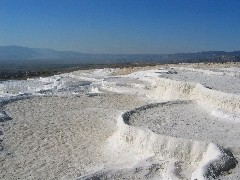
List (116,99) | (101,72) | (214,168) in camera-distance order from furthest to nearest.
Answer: (101,72)
(116,99)
(214,168)

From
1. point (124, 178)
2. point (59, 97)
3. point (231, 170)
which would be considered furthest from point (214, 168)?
point (59, 97)

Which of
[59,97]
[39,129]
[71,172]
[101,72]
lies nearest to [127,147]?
[71,172]

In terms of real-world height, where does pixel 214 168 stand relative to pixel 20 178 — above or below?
above

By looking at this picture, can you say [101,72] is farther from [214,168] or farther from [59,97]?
[214,168]

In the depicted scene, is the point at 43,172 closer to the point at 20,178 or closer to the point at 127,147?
the point at 20,178

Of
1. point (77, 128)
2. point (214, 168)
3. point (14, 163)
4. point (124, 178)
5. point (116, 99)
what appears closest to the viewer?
point (214, 168)

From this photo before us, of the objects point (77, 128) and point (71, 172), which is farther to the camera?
point (77, 128)
